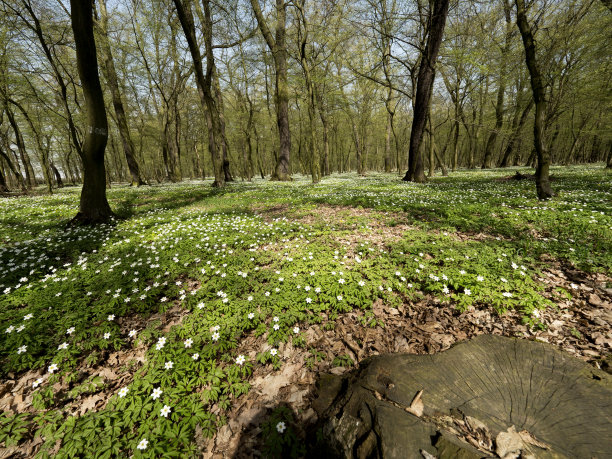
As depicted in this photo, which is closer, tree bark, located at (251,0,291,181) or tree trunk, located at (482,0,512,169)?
tree bark, located at (251,0,291,181)

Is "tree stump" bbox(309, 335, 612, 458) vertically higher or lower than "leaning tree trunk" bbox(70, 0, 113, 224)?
lower

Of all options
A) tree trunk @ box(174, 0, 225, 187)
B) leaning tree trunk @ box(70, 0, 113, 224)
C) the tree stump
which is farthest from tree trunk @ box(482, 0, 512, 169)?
leaning tree trunk @ box(70, 0, 113, 224)

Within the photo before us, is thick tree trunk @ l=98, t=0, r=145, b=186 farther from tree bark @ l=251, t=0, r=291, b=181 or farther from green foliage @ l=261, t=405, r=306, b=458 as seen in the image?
green foliage @ l=261, t=405, r=306, b=458

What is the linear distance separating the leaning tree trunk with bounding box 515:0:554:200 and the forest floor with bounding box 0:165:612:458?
104 inches

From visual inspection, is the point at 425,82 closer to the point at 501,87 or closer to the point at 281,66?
the point at 281,66

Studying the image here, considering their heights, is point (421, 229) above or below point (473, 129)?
below

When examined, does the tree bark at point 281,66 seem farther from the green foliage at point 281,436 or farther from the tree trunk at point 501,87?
the green foliage at point 281,436

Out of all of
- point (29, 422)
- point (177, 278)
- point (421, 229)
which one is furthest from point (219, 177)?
point (29, 422)

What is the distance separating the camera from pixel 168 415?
234cm

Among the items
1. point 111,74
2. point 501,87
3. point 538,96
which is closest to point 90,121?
point 538,96

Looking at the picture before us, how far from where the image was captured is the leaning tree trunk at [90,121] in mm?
6645

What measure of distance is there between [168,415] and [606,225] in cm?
881

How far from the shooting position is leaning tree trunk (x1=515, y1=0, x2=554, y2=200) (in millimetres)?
7387

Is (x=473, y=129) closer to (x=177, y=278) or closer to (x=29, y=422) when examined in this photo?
(x=177, y=278)
